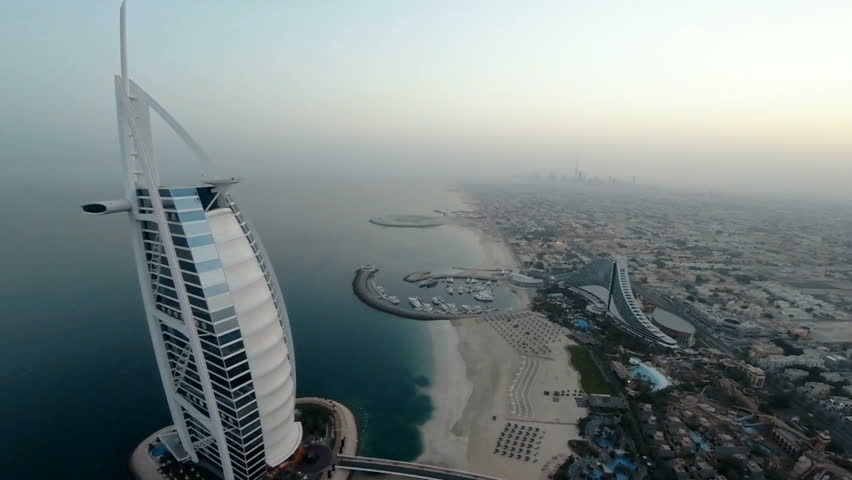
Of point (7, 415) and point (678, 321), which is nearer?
point (7, 415)

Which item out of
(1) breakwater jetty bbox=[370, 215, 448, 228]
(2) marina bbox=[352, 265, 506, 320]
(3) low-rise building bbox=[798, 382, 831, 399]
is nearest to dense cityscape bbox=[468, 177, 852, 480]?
(3) low-rise building bbox=[798, 382, 831, 399]

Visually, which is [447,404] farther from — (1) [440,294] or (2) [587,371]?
(1) [440,294]

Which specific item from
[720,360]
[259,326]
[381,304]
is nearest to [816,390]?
[720,360]

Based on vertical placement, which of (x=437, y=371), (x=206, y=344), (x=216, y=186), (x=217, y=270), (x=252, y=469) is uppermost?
(x=216, y=186)

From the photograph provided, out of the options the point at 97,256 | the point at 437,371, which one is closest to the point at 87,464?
the point at 437,371

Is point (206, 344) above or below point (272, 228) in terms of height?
above

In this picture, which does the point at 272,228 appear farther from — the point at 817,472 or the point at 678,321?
the point at 817,472

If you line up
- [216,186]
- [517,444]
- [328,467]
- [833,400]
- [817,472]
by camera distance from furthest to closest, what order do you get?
[833,400]
[517,444]
[817,472]
[328,467]
[216,186]
